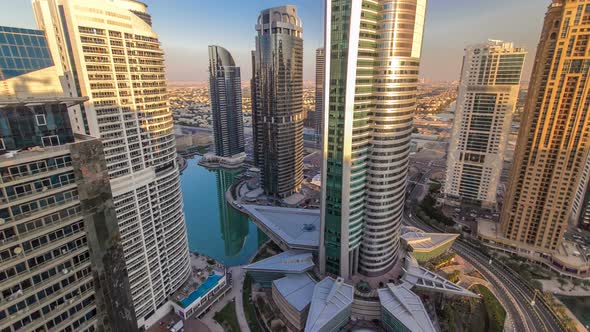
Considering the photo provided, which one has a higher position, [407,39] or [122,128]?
[407,39]

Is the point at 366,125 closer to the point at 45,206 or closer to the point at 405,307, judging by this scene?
the point at 405,307

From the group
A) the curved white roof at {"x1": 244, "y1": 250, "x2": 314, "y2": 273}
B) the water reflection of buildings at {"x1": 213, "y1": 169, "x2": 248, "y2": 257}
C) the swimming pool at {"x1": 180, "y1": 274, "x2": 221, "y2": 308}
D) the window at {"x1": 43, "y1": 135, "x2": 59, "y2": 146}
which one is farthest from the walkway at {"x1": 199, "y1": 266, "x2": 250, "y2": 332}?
the window at {"x1": 43, "y1": 135, "x2": 59, "y2": 146}

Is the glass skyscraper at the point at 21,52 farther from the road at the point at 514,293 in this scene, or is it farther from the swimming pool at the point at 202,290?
the road at the point at 514,293

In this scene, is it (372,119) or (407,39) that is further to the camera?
(372,119)

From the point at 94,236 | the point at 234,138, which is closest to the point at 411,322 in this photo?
the point at 94,236

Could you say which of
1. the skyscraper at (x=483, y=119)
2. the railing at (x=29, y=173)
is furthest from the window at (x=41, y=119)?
the skyscraper at (x=483, y=119)

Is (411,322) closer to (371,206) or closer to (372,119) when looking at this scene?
(371,206)
